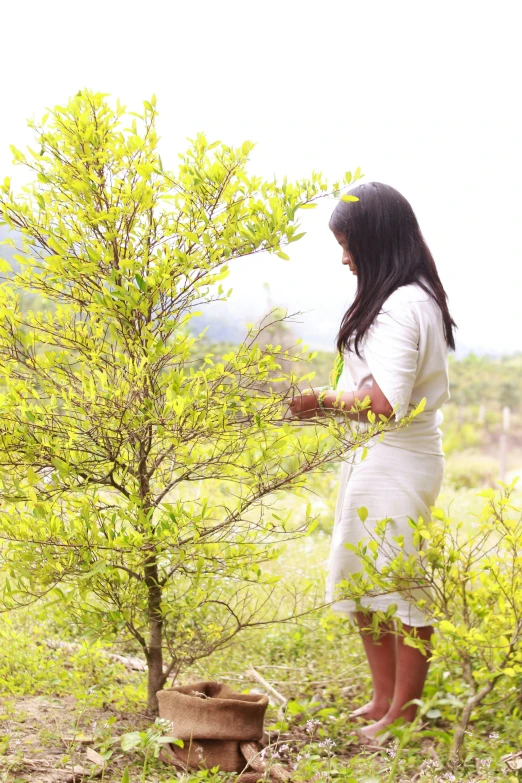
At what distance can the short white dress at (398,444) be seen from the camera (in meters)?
1.81

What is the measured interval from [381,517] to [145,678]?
0.96 meters

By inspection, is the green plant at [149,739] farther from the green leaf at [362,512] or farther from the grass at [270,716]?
the green leaf at [362,512]

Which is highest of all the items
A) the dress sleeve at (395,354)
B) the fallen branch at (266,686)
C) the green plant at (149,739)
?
the dress sleeve at (395,354)

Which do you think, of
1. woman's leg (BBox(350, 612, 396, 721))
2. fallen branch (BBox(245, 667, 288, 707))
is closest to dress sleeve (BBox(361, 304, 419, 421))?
woman's leg (BBox(350, 612, 396, 721))

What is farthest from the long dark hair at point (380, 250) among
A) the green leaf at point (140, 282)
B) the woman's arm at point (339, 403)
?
the green leaf at point (140, 282)

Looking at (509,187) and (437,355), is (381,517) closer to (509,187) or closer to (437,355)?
(437,355)

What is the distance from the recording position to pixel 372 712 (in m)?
2.22

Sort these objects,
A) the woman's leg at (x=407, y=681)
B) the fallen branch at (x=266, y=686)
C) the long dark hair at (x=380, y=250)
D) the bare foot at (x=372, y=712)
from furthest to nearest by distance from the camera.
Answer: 1. the fallen branch at (x=266, y=686)
2. the bare foot at (x=372, y=712)
3. the woman's leg at (x=407, y=681)
4. the long dark hair at (x=380, y=250)

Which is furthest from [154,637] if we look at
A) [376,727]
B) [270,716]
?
[376,727]

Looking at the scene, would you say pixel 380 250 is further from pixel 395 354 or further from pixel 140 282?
pixel 140 282

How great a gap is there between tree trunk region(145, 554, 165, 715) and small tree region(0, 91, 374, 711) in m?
0.05

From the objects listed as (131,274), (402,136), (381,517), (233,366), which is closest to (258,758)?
(381,517)

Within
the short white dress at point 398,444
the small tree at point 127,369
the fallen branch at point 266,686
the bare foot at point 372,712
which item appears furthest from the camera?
the fallen branch at point 266,686

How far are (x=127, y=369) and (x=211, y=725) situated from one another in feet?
2.83
